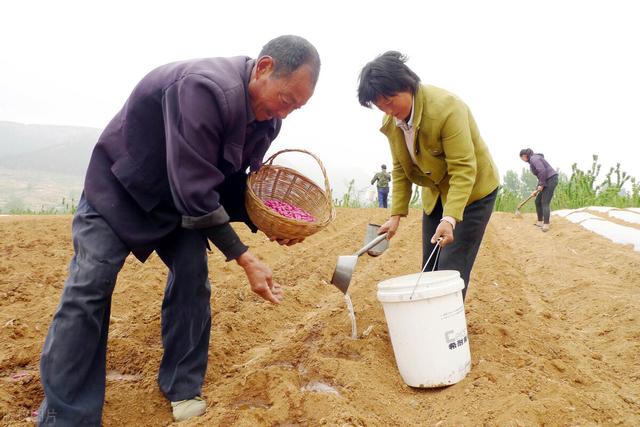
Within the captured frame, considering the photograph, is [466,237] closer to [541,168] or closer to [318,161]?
[318,161]

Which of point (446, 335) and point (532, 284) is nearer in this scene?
point (446, 335)

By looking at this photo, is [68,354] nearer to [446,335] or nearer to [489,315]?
[446,335]

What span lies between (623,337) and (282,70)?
2627 mm

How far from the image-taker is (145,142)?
1892 millimetres

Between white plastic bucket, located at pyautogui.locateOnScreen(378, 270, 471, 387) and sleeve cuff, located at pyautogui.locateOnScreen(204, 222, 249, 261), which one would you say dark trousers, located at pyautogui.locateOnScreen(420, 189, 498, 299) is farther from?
sleeve cuff, located at pyautogui.locateOnScreen(204, 222, 249, 261)

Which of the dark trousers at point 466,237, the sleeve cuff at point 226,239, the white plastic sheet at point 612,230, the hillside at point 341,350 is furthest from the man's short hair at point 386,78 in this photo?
the white plastic sheet at point 612,230

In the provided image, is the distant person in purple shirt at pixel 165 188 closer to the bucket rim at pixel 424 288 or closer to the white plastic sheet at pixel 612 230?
the bucket rim at pixel 424 288

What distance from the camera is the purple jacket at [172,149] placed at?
67.3 inches

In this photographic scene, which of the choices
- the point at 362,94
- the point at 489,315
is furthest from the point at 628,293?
the point at 362,94

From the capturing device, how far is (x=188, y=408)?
81.7 inches

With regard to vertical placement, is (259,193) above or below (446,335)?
above

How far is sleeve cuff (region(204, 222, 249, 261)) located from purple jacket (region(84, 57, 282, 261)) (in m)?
0.04

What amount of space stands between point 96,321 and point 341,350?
1323mm

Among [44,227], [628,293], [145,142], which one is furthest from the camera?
[44,227]
